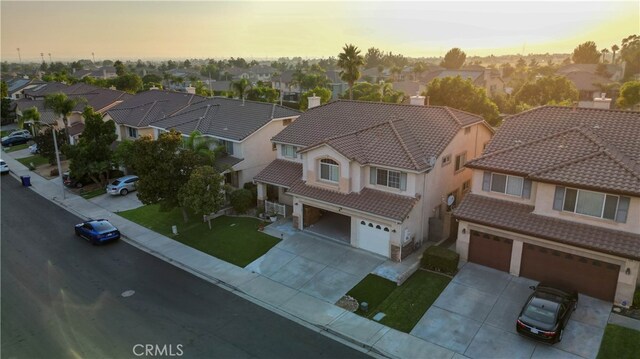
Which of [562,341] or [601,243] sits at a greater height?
[601,243]

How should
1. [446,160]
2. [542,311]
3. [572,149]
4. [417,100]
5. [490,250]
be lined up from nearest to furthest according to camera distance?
1. [542,311]
2. [572,149]
3. [490,250]
4. [446,160]
5. [417,100]

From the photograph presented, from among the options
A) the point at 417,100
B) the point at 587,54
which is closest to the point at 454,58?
the point at 587,54

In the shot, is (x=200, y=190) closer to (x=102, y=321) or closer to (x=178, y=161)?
(x=178, y=161)

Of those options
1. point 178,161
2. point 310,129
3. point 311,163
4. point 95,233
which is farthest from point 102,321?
point 310,129

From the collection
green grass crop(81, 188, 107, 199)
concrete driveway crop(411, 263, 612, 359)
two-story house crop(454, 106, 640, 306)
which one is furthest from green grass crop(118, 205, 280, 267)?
two-story house crop(454, 106, 640, 306)

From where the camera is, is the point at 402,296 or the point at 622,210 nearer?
the point at 622,210

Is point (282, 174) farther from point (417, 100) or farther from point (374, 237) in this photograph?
point (417, 100)

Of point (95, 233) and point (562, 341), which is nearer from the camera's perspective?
point (562, 341)

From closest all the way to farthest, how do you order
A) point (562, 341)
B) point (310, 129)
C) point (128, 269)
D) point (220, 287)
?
point (562, 341) → point (220, 287) → point (128, 269) → point (310, 129)
